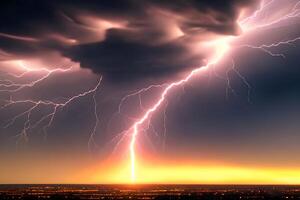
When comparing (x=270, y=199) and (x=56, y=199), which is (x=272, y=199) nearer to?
(x=270, y=199)

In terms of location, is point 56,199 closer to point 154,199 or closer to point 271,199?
point 154,199

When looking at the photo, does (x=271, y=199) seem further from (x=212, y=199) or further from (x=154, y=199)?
(x=154, y=199)

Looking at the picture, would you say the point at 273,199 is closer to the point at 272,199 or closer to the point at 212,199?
the point at 272,199

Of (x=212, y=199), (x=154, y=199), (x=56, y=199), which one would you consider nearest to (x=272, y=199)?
(x=212, y=199)

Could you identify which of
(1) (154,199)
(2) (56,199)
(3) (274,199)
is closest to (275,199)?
(3) (274,199)

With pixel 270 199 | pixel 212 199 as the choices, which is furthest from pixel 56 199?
pixel 270 199

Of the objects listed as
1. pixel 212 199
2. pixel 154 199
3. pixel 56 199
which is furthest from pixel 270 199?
pixel 56 199
